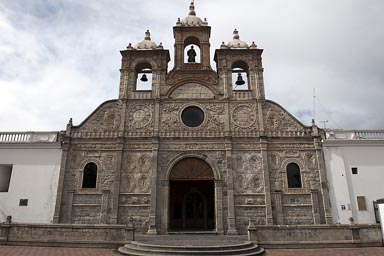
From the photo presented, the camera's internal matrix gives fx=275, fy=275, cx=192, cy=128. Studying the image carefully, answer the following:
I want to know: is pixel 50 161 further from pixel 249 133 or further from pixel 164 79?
pixel 249 133

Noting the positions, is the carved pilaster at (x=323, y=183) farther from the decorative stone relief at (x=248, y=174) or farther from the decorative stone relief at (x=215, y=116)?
the decorative stone relief at (x=215, y=116)

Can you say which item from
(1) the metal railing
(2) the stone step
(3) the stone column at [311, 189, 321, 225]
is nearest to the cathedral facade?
(3) the stone column at [311, 189, 321, 225]

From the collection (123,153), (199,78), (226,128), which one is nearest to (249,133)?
(226,128)

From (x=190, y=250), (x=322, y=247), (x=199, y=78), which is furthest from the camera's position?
(x=199, y=78)

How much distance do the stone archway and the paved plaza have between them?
6.85 m

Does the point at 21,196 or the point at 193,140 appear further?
the point at 193,140

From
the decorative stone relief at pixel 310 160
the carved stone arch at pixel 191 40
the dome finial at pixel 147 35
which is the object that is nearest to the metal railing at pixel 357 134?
the decorative stone relief at pixel 310 160

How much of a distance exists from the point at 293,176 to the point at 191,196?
7.01 metres

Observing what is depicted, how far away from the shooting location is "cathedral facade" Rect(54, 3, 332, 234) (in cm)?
1688

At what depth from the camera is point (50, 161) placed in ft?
58.4

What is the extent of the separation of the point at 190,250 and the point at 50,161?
469 inches

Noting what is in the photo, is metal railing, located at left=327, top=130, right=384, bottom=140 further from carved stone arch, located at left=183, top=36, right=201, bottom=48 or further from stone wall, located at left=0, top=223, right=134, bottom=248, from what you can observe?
stone wall, located at left=0, top=223, right=134, bottom=248

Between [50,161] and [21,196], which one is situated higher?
[50,161]

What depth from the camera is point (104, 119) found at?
19.0 metres
